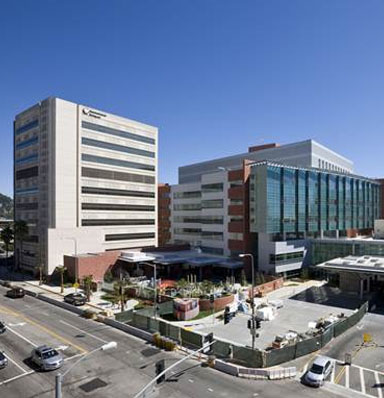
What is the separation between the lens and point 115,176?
85438mm

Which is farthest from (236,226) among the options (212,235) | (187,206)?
(187,206)

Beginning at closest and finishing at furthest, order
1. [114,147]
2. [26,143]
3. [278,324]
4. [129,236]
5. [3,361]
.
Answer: [3,361] → [278,324] → [26,143] → [114,147] → [129,236]

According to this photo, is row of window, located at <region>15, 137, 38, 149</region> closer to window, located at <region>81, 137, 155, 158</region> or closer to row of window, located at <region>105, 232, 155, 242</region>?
window, located at <region>81, 137, 155, 158</region>

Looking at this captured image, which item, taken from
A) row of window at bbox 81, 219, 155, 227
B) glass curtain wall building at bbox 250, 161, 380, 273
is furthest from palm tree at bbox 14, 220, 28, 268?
glass curtain wall building at bbox 250, 161, 380, 273

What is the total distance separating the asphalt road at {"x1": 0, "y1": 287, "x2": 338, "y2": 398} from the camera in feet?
85.3

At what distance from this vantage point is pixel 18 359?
3172 cm

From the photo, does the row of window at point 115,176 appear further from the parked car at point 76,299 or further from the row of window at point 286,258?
the row of window at point 286,258

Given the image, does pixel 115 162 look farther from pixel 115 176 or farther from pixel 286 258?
pixel 286 258

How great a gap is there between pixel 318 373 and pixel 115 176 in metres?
68.1

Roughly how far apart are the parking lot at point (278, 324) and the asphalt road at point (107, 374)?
27.2ft

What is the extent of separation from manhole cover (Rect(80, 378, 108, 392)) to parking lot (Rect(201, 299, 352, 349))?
1516cm

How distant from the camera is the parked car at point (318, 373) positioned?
26953mm

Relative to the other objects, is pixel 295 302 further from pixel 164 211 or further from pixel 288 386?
pixel 164 211

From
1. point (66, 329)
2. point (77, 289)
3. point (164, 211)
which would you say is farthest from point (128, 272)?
point (164, 211)
